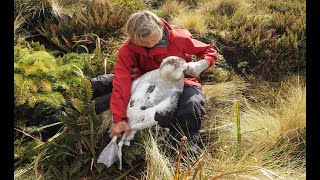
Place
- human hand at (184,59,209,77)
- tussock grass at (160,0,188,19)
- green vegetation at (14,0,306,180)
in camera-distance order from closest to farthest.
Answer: green vegetation at (14,0,306,180)
human hand at (184,59,209,77)
tussock grass at (160,0,188,19)

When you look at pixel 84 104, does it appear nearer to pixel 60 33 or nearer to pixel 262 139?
pixel 262 139

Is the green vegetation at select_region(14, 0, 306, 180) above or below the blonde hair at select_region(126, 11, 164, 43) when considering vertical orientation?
below

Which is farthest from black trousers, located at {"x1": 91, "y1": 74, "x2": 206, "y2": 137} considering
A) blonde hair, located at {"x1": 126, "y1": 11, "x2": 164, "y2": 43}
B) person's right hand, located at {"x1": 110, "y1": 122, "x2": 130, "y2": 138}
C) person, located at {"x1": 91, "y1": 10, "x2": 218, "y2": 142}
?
blonde hair, located at {"x1": 126, "y1": 11, "x2": 164, "y2": 43}

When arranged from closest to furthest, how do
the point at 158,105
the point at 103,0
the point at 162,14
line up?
the point at 158,105 < the point at 103,0 < the point at 162,14

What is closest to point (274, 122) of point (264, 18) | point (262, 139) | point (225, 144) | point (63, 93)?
point (262, 139)

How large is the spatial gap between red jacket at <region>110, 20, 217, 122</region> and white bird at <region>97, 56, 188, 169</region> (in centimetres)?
16

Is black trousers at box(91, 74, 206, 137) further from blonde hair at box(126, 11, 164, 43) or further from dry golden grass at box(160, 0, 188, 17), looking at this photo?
dry golden grass at box(160, 0, 188, 17)

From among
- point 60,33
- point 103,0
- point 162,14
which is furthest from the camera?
point 162,14

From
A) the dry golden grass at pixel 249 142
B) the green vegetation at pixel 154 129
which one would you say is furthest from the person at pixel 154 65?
the dry golden grass at pixel 249 142

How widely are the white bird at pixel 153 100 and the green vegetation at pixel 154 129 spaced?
0.27 feet

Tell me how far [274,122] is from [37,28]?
3.48 m

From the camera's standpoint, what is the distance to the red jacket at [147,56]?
134 inches

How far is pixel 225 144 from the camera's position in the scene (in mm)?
3371

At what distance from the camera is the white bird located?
3154 millimetres
